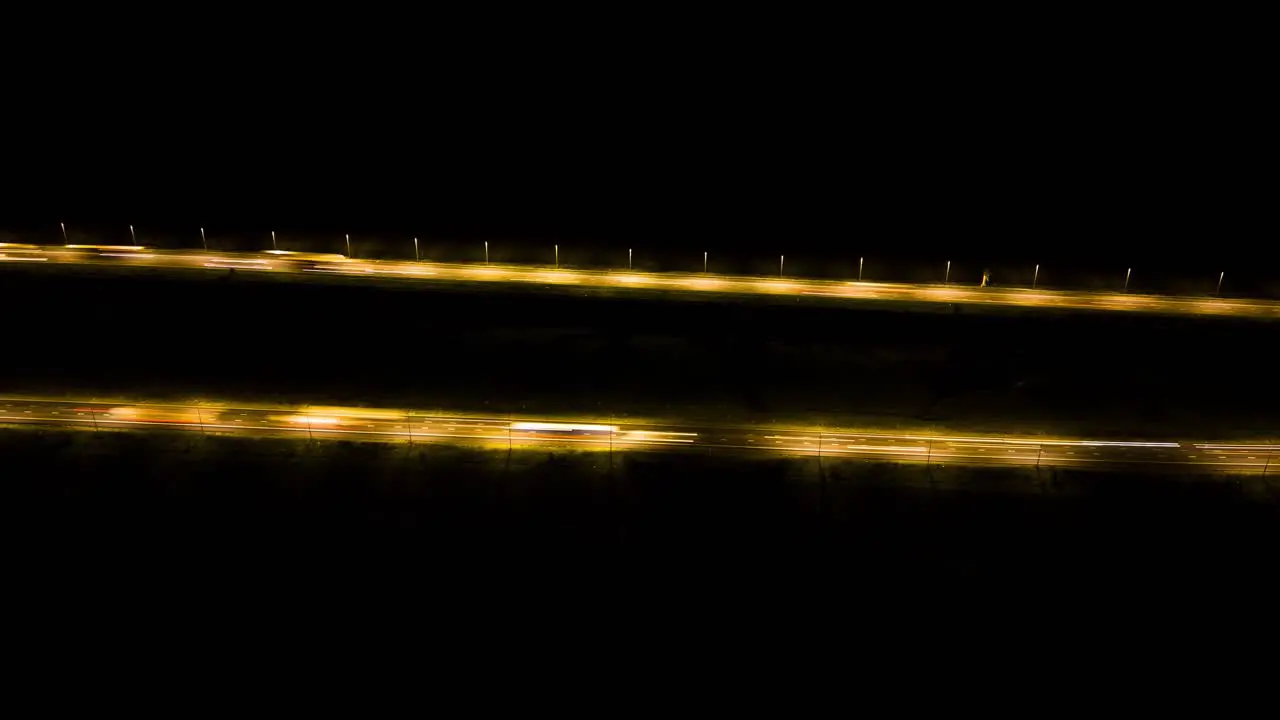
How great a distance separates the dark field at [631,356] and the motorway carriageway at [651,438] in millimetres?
1468

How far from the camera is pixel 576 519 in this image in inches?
1094

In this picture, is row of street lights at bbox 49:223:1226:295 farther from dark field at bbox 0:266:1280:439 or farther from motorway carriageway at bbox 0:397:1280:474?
motorway carriageway at bbox 0:397:1280:474

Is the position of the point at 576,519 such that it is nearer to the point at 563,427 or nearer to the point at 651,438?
the point at 651,438

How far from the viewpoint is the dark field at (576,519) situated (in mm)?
25812

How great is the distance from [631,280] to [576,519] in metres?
19.5

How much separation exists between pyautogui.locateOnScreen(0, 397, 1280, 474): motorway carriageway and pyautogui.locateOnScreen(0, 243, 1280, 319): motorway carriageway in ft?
41.7

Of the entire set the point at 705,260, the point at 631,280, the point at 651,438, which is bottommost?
the point at 651,438

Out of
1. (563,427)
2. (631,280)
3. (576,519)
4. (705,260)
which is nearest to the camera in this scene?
(576,519)

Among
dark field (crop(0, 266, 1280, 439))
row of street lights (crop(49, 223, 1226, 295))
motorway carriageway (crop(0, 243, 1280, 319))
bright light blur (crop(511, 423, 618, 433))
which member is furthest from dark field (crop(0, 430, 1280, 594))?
row of street lights (crop(49, 223, 1226, 295))

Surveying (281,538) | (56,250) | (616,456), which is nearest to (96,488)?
(281,538)

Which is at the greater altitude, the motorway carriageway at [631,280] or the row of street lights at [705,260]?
the row of street lights at [705,260]

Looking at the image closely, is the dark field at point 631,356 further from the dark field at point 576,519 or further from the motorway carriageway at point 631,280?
the dark field at point 576,519

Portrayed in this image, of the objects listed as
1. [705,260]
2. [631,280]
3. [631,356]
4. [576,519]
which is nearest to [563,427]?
[576,519]

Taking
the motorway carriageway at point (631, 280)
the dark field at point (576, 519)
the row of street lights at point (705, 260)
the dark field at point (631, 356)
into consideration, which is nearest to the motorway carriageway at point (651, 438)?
the dark field at point (576, 519)
